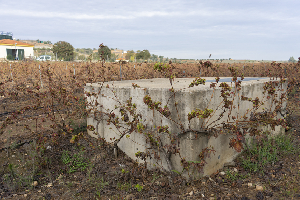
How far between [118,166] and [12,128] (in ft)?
10.3

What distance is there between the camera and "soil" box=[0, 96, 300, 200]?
3006mm

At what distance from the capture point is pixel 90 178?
332cm

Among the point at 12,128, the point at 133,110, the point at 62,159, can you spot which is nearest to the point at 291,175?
the point at 133,110

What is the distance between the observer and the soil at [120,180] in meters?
3.01

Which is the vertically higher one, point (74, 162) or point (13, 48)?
point (13, 48)

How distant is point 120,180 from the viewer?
11.0 feet

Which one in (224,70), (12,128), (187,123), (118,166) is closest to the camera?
(187,123)

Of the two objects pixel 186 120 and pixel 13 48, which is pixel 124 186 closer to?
pixel 186 120

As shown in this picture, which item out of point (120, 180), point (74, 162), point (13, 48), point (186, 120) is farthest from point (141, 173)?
point (13, 48)

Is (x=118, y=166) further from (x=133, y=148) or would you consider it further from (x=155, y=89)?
(x=155, y=89)

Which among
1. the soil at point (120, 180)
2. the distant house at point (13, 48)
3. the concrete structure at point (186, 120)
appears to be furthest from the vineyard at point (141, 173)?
the distant house at point (13, 48)

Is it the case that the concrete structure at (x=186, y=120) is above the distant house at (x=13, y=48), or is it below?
below

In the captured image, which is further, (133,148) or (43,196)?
(133,148)

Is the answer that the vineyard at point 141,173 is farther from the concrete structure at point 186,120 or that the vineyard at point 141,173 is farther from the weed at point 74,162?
the concrete structure at point 186,120
